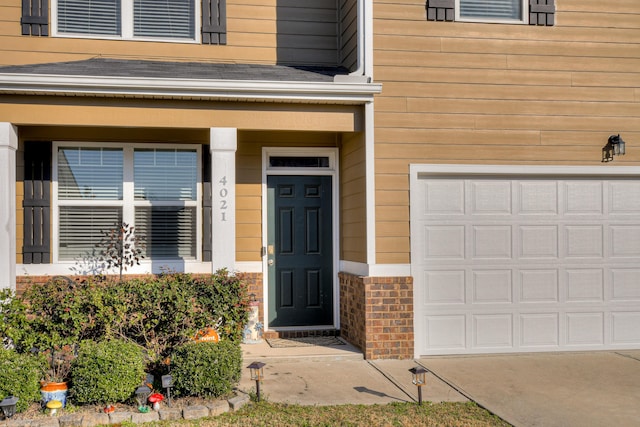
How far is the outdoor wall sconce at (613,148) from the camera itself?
774 centimetres

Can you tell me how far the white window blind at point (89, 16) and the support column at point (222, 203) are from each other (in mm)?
2311

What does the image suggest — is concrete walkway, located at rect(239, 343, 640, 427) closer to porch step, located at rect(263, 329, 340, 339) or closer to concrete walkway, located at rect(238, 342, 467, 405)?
concrete walkway, located at rect(238, 342, 467, 405)

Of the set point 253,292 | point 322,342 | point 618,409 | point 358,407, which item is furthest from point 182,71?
point 618,409

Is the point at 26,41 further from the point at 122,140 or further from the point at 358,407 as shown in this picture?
the point at 358,407

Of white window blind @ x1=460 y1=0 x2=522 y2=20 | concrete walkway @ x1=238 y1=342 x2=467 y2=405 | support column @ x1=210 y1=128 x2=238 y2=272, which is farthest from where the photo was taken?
white window blind @ x1=460 y1=0 x2=522 y2=20

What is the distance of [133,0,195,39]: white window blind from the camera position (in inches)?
331

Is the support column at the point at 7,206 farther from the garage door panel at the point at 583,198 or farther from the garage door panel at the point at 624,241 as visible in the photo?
the garage door panel at the point at 624,241

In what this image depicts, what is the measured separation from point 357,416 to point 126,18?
18.8 ft

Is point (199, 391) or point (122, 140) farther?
point (122, 140)

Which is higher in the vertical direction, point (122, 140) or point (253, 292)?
point (122, 140)

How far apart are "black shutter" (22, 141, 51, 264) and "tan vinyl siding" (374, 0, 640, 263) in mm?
3948

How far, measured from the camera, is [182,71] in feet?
24.8

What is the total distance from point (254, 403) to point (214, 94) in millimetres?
3277

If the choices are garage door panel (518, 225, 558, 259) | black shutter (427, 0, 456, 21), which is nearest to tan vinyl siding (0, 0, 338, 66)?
black shutter (427, 0, 456, 21)
